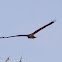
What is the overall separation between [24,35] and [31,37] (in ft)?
1.51

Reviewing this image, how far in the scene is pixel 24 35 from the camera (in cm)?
1295

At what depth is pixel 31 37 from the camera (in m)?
13.1
